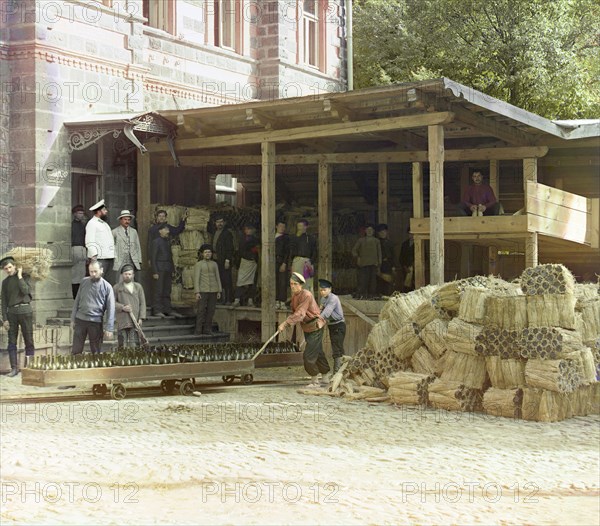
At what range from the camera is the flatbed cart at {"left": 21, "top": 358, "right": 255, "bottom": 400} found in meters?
12.5

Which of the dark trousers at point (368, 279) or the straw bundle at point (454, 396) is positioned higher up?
the dark trousers at point (368, 279)

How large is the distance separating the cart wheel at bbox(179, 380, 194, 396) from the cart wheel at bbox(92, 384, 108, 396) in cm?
102

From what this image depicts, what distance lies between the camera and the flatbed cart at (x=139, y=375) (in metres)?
12.5

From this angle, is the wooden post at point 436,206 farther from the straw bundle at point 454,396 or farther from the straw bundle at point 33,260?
the straw bundle at point 33,260

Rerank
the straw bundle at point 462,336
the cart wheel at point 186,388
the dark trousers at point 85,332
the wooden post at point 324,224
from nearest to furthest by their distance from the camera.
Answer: the straw bundle at point 462,336
the cart wheel at point 186,388
the dark trousers at point 85,332
the wooden post at point 324,224

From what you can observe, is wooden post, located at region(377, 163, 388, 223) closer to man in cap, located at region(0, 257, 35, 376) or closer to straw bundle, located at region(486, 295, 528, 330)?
man in cap, located at region(0, 257, 35, 376)

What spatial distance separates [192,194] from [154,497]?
15093mm

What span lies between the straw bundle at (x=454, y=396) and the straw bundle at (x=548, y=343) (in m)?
0.87

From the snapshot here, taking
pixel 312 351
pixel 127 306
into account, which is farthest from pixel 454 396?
pixel 127 306

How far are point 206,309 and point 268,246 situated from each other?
1.99 m

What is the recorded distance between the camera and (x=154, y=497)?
8359 millimetres

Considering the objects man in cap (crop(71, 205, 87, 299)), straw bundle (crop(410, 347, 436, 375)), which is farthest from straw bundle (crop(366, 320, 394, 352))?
A: man in cap (crop(71, 205, 87, 299))

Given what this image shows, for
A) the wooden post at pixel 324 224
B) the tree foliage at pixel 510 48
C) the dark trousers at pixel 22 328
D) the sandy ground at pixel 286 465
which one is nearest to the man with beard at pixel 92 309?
the dark trousers at pixel 22 328

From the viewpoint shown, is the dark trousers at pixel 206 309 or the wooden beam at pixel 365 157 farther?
the dark trousers at pixel 206 309
